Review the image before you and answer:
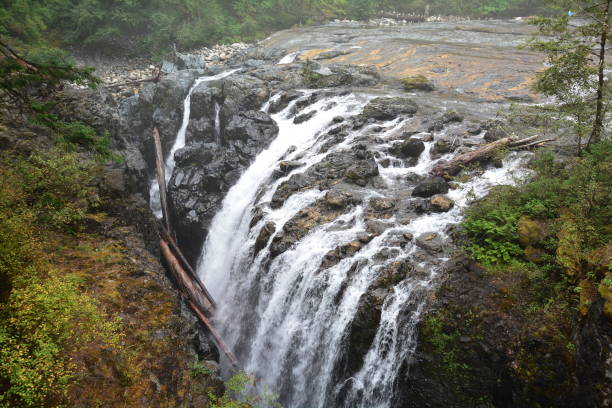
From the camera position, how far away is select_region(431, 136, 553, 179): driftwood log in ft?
37.2

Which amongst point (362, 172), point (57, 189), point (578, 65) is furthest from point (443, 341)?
point (57, 189)

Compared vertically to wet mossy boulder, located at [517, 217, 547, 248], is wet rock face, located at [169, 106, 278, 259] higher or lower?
lower

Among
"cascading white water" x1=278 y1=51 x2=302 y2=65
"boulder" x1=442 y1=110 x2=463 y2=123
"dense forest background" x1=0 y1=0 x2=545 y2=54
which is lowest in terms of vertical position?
"boulder" x1=442 y1=110 x2=463 y2=123

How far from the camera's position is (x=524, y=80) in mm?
18578

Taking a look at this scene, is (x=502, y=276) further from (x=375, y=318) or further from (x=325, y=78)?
(x=325, y=78)

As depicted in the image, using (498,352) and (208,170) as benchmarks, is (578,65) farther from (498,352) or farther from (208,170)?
(208,170)

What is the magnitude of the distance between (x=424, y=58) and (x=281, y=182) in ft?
51.6

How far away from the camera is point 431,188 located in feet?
35.3

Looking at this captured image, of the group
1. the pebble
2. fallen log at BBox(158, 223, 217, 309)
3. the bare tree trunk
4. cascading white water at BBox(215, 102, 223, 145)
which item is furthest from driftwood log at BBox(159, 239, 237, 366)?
the pebble

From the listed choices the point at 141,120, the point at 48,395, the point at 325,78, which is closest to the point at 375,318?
the point at 48,395

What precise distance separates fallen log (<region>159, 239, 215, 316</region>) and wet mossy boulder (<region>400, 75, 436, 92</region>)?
1448 cm

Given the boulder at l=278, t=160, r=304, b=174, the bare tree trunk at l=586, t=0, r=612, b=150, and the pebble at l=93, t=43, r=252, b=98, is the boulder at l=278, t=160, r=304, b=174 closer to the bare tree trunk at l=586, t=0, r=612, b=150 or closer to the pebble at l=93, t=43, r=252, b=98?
the bare tree trunk at l=586, t=0, r=612, b=150

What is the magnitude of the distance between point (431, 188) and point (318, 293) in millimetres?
4680

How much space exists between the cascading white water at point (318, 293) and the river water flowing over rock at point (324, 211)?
1.4 inches
